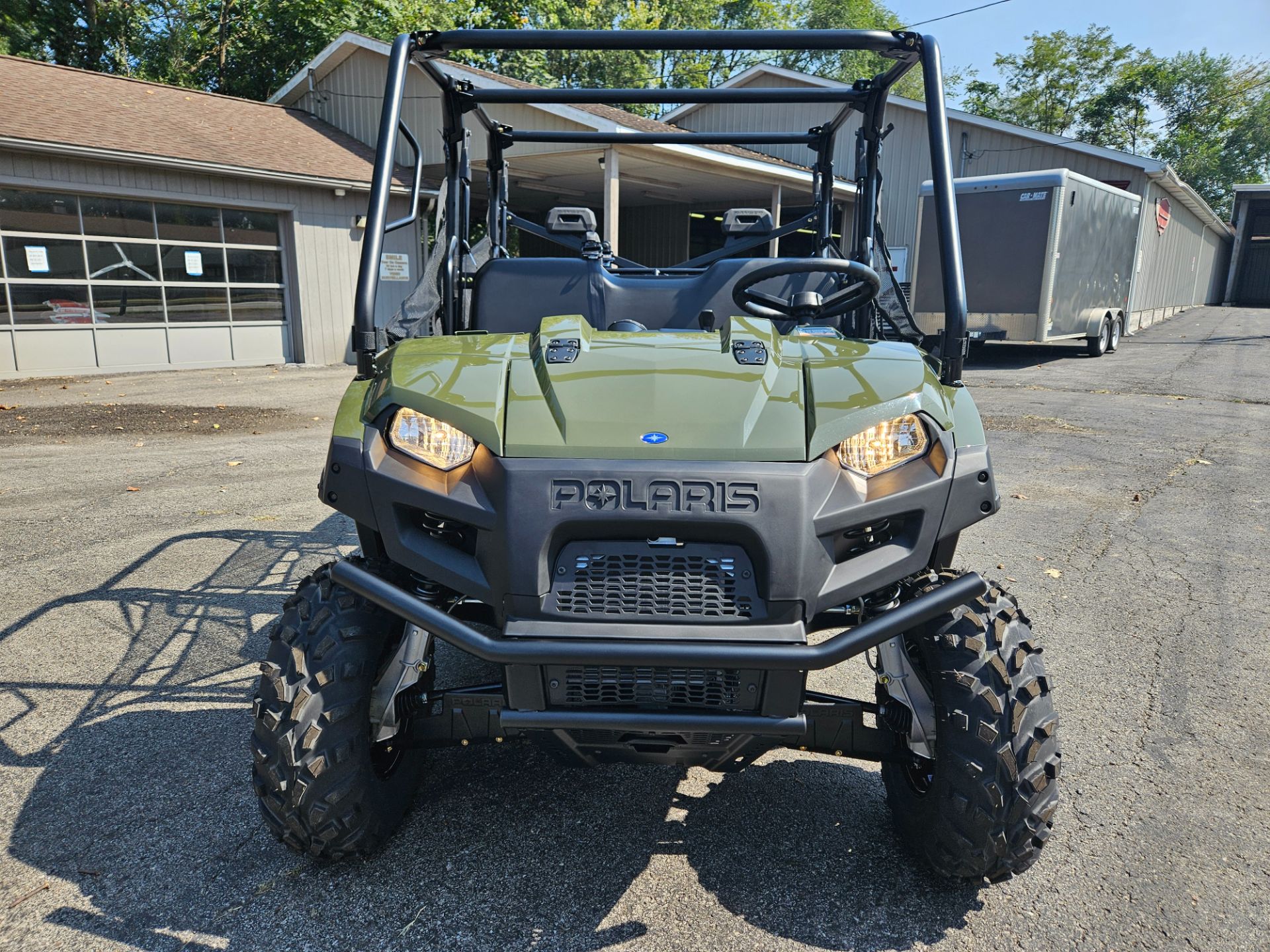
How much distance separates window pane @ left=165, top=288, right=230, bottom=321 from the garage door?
0.02 meters

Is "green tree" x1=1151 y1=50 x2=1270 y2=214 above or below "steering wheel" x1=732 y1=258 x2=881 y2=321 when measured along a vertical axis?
above

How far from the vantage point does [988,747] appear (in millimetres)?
2029

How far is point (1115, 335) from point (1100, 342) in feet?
5.09

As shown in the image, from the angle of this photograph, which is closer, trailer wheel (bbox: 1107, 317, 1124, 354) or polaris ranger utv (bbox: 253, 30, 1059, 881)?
polaris ranger utv (bbox: 253, 30, 1059, 881)

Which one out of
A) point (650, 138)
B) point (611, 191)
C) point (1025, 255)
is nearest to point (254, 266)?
point (611, 191)

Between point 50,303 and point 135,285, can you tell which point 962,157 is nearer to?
point 135,285

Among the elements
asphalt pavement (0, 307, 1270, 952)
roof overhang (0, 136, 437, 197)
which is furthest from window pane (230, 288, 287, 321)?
asphalt pavement (0, 307, 1270, 952)

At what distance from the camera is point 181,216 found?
45.0 feet

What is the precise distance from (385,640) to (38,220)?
42.3ft

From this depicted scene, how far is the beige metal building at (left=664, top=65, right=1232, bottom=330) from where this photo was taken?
20906 millimetres

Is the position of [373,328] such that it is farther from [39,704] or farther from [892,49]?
[39,704]

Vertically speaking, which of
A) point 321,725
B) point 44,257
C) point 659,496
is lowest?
point 321,725

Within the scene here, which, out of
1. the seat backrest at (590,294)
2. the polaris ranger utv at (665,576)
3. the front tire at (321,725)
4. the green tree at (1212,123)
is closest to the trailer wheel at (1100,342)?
the seat backrest at (590,294)

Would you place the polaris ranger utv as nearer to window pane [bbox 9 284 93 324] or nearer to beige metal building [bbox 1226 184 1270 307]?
window pane [bbox 9 284 93 324]
